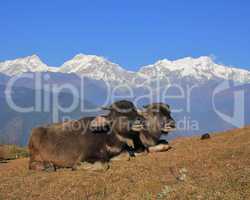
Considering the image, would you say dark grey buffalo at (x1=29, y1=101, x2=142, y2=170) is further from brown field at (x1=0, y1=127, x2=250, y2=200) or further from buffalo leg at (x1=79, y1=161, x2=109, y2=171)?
brown field at (x1=0, y1=127, x2=250, y2=200)

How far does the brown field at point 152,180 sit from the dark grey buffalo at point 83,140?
57cm

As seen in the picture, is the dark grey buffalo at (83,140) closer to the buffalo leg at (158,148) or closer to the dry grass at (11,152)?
the buffalo leg at (158,148)

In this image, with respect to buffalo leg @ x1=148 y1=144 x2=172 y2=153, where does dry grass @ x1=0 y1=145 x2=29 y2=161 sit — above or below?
below

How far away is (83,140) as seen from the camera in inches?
661

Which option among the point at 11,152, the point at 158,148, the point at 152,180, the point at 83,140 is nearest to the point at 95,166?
the point at 83,140

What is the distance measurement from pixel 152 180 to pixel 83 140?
4.71 m

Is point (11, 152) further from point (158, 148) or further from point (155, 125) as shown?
point (158, 148)

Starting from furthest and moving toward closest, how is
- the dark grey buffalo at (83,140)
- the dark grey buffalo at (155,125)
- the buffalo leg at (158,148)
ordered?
the dark grey buffalo at (155,125), the buffalo leg at (158,148), the dark grey buffalo at (83,140)

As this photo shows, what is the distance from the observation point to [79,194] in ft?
40.2

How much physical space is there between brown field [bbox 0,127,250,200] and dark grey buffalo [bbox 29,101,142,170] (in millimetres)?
571

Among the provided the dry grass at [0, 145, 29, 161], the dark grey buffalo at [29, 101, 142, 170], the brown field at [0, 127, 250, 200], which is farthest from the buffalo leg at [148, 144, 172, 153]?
the dry grass at [0, 145, 29, 161]

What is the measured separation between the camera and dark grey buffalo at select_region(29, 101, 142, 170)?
653 inches

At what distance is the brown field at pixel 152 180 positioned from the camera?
430 inches

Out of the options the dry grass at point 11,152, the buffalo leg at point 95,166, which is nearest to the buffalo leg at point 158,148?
the buffalo leg at point 95,166
